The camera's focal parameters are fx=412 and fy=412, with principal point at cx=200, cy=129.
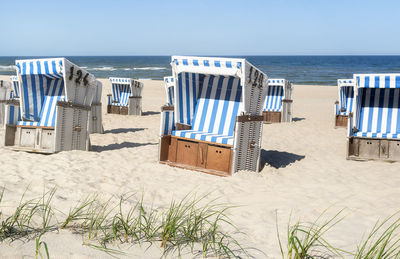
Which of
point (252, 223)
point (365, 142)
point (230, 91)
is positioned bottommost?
point (252, 223)

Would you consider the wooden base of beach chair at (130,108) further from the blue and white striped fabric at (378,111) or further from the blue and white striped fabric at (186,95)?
the blue and white striped fabric at (378,111)

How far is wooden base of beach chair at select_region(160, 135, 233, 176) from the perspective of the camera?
21.1 feet

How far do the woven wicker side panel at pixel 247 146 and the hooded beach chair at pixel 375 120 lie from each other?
2069 mm

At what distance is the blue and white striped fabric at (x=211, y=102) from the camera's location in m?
7.13

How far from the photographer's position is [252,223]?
13.3ft

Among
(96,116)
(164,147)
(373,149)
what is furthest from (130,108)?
(373,149)

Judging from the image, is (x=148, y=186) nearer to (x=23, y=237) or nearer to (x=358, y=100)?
(x=23, y=237)

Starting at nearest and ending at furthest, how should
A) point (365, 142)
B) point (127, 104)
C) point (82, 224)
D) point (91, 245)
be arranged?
point (91, 245)
point (82, 224)
point (365, 142)
point (127, 104)

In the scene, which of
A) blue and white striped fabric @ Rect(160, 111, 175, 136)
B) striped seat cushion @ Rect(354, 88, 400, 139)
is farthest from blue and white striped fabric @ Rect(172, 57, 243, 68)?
striped seat cushion @ Rect(354, 88, 400, 139)

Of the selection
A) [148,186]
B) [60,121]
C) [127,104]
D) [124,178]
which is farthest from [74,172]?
[127,104]

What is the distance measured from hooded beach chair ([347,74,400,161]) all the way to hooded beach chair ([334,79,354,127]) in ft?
13.9

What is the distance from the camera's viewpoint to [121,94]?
50.9ft

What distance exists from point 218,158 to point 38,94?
3.78m

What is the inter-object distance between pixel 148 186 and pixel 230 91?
2.62m
